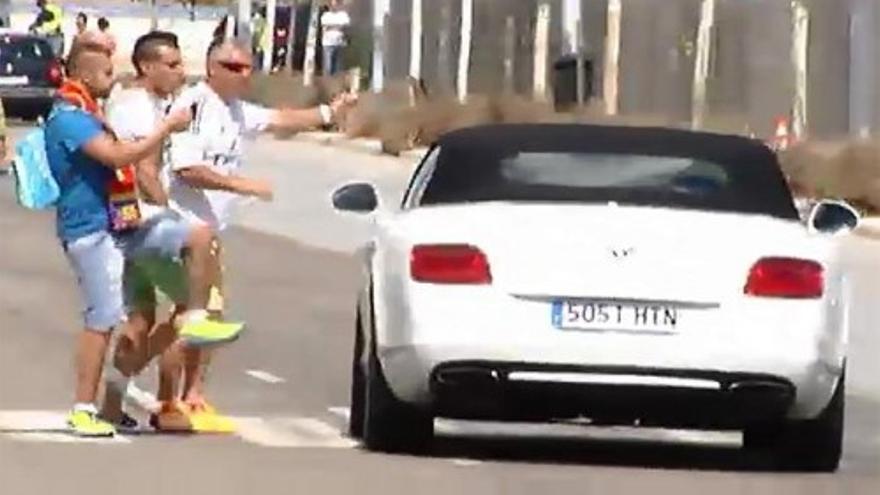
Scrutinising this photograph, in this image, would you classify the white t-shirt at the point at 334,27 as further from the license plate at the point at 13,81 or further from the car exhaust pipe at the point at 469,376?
the car exhaust pipe at the point at 469,376

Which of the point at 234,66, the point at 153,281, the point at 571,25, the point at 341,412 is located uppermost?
the point at 234,66

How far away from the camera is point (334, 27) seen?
55.8 m

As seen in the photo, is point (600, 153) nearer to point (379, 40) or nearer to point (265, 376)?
point (265, 376)

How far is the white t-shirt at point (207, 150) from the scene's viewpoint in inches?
546

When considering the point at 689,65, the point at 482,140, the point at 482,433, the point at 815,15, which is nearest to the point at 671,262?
the point at 482,140

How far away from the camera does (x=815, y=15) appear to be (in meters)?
37.0

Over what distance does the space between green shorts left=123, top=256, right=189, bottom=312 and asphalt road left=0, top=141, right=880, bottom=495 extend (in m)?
0.59

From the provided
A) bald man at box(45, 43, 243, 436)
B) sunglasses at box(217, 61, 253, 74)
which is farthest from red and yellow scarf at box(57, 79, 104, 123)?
sunglasses at box(217, 61, 253, 74)

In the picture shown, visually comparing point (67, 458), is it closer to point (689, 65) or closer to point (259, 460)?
point (259, 460)

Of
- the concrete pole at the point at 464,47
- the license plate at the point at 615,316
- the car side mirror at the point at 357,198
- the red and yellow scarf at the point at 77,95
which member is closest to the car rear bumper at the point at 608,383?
the license plate at the point at 615,316

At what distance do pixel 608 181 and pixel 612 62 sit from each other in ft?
93.3

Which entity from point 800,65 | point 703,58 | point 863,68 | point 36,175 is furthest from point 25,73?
point 36,175

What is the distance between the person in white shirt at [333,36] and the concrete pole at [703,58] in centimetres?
1679

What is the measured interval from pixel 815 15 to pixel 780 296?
24.7 metres
